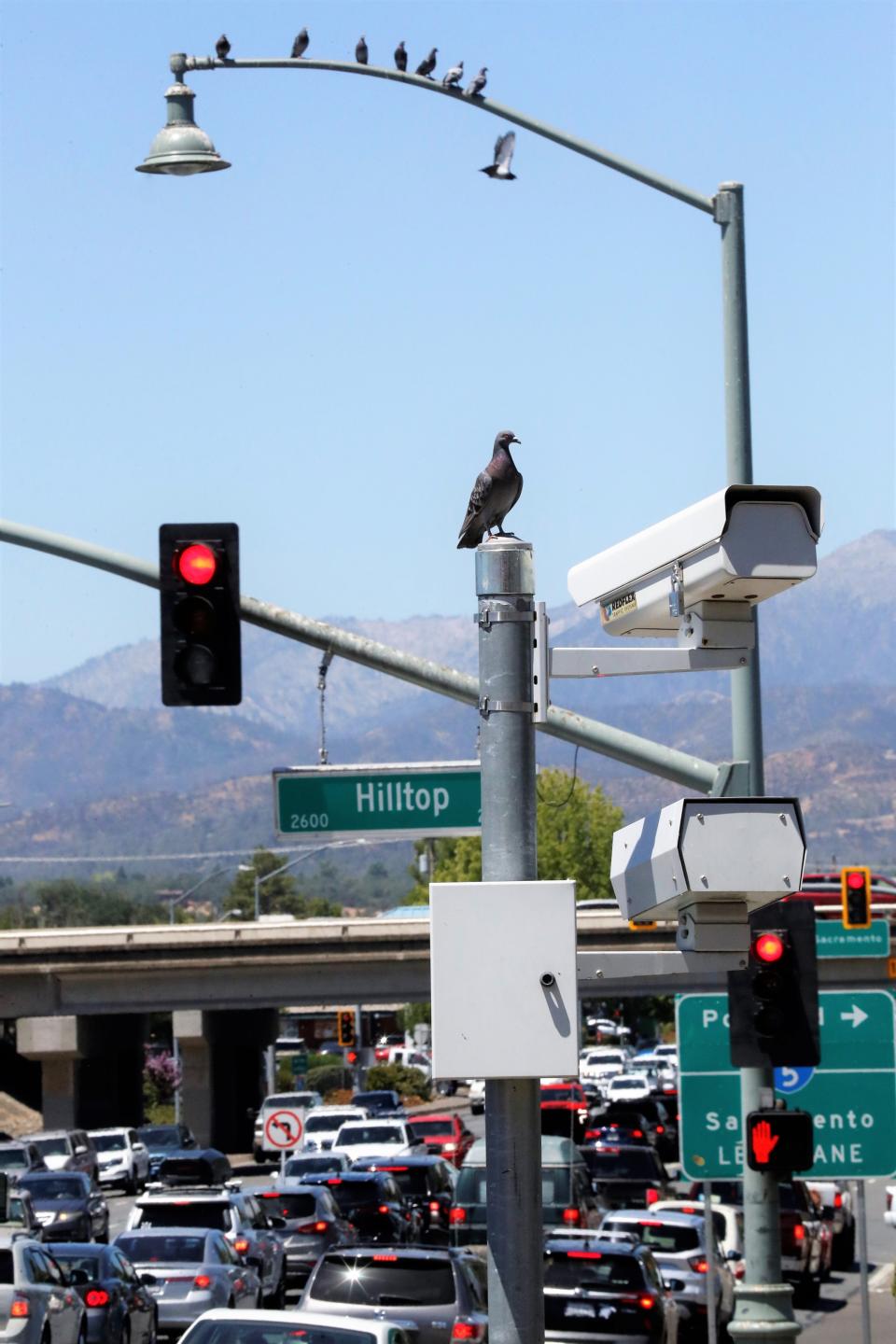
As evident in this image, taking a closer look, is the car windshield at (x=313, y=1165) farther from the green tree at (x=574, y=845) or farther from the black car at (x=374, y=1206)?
the green tree at (x=574, y=845)

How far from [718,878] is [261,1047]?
86.8 metres

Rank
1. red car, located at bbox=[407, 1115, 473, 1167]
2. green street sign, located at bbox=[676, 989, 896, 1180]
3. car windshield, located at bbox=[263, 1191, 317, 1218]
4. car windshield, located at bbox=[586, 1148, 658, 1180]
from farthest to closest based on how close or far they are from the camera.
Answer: red car, located at bbox=[407, 1115, 473, 1167] < car windshield, located at bbox=[586, 1148, 658, 1180] < car windshield, located at bbox=[263, 1191, 317, 1218] < green street sign, located at bbox=[676, 989, 896, 1180]

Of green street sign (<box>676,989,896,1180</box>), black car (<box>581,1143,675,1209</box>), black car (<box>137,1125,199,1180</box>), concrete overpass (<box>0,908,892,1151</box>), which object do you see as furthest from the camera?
black car (<box>137,1125,199,1180</box>)

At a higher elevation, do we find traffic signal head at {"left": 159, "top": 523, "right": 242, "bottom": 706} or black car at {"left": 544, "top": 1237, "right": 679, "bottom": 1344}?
traffic signal head at {"left": 159, "top": 523, "right": 242, "bottom": 706}

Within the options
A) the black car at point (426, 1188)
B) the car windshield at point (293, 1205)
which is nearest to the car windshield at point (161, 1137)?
the black car at point (426, 1188)

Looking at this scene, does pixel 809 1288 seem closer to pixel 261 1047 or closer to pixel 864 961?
pixel 864 961

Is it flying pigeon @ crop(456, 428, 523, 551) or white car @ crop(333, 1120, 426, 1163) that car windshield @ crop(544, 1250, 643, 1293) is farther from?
white car @ crop(333, 1120, 426, 1163)

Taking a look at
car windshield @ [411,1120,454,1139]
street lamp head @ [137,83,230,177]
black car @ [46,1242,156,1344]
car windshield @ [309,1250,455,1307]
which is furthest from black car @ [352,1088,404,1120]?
street lamp head @ [137,83,230,177]

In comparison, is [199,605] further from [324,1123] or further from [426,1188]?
[324,1123]

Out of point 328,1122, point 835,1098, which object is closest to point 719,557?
point 835,1098

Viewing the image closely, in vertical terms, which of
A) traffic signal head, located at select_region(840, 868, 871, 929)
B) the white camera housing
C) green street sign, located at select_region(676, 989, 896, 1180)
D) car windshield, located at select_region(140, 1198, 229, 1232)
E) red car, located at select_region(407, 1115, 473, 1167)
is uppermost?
the white camera housing

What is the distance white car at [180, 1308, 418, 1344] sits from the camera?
1348 centimetres

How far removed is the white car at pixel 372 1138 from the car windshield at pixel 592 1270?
1252 inches

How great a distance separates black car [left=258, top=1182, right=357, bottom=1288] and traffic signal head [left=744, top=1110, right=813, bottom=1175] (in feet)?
59.6
